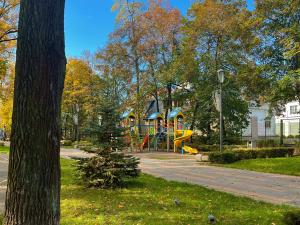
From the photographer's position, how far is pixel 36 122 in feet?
11.3

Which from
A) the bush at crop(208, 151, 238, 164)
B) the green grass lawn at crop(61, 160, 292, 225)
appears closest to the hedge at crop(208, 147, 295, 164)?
the bush at crop(208, 151, 238, 164)

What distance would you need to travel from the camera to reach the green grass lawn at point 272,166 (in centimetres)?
1297

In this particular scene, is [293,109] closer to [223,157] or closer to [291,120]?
[291,120]

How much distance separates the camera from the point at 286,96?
67.5 feet

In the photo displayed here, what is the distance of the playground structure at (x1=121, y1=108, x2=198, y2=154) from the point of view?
28281mm

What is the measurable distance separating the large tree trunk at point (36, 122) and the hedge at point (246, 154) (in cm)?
1323

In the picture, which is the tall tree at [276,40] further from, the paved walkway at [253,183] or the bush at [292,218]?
the bush at [292,218]

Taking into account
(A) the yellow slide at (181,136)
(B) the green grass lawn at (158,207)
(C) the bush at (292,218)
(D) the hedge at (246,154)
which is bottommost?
(B) the green grass lawn at (158,207)

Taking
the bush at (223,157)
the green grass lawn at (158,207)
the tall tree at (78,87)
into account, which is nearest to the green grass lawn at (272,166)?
the bush at (223,157)

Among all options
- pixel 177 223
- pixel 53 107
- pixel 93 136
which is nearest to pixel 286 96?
pixel 93 136

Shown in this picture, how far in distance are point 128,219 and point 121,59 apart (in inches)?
1163

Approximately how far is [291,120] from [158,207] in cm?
5544

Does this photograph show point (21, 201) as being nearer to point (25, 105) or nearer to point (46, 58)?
point (25, 105)

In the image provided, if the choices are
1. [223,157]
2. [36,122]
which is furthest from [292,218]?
[223,157]
